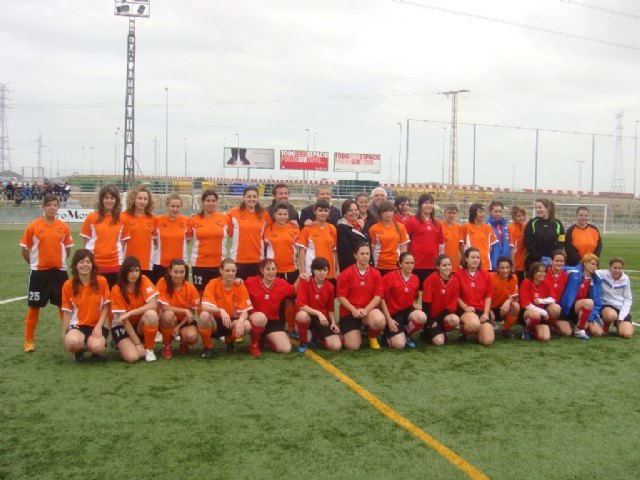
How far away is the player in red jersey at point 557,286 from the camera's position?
662 centimetres

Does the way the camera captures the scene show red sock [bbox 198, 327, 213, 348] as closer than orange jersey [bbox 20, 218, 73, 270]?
Yes

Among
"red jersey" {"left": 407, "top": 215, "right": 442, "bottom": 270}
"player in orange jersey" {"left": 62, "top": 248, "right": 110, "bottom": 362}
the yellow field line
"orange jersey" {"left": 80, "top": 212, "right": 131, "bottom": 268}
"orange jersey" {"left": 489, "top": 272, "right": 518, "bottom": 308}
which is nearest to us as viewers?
the yellow field line

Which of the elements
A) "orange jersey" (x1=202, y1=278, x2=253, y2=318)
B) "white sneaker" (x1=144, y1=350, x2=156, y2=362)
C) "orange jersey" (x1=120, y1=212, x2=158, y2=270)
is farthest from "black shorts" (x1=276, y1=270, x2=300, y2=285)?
"white sneaker" (x1=144, y1=350, x2=156, y2=362)

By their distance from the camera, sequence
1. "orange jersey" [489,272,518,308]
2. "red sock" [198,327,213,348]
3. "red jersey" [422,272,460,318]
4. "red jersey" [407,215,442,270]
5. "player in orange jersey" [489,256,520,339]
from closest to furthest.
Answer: "red sock" [198,327,213,348] → "red jersey" [422,272,460,318] → "player in orange jersey" [489,256,520,339] → "orange jersey" [489,272,518,308] → "red jersey" [407,215,442,270]

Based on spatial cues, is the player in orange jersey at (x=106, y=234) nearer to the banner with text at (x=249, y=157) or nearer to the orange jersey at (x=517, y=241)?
the orange jersey at (x=517, y=241)

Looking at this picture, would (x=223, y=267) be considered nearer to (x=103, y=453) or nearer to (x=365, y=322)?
(x=365, y=322)

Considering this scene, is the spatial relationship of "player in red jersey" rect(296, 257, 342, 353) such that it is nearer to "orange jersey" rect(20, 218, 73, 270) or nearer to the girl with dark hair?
the girl with dark hair

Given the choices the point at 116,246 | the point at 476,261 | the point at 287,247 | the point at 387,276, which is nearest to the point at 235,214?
the point at 287,247

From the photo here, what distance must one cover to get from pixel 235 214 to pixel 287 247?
655mm

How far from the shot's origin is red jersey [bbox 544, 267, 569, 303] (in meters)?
6.68

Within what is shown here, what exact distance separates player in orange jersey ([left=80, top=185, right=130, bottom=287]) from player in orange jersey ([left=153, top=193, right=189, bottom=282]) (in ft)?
1.26

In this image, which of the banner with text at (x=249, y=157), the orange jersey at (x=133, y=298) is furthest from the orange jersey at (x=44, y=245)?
the banner with text at (x=249, y=157)

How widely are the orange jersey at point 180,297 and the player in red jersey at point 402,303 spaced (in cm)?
190

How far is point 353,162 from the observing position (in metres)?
40.2
